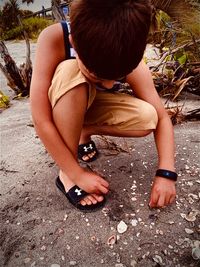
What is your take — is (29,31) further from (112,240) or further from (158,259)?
(158,259)

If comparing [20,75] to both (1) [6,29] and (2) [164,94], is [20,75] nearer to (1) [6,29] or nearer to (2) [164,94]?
(2) [164,94]

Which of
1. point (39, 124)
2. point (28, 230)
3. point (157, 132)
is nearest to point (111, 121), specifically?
point (157, 132)

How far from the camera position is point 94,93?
1.46 m

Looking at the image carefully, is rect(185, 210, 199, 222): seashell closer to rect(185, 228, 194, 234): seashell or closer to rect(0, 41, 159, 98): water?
rect(185, 228, 194, 234): seashell

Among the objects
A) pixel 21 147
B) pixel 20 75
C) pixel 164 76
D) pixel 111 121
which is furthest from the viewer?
pixel 20 75

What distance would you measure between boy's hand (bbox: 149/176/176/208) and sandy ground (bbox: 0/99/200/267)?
88mm

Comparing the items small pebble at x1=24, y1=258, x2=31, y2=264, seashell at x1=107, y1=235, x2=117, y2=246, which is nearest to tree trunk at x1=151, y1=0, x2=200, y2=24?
seashell at x1=107, y1=235, x2=117, y2=246

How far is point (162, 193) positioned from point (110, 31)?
0.71 meters

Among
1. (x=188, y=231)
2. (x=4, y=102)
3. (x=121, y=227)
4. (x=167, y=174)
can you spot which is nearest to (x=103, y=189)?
(x=121, y=227)

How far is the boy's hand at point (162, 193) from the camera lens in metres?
1.41

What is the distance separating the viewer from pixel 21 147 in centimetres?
213

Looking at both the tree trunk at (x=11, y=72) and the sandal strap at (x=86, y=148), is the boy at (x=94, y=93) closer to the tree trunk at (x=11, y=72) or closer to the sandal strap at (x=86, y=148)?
the sandal strap at (x=86, y=148)

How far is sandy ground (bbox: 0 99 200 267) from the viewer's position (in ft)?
4.29

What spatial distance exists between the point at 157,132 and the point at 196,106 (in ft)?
3.56
